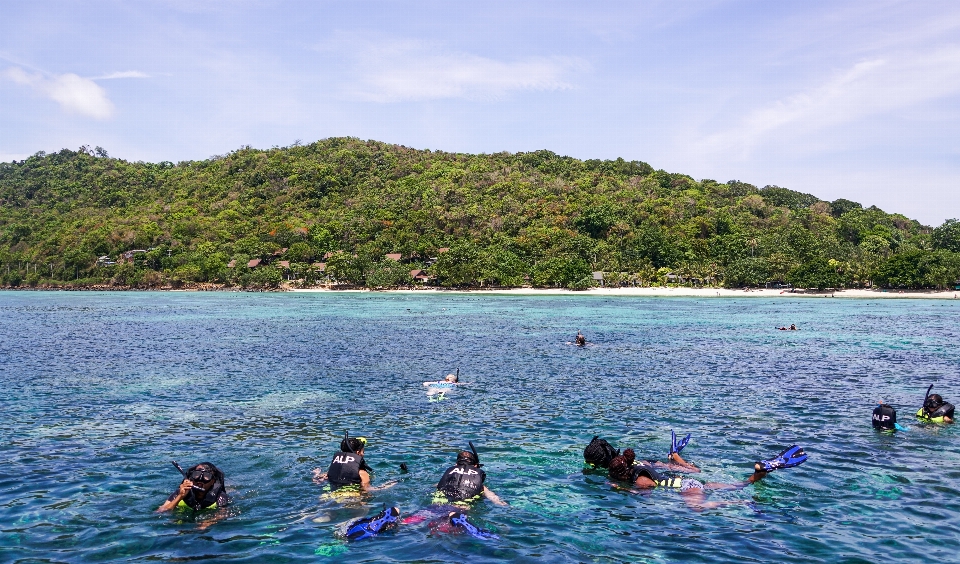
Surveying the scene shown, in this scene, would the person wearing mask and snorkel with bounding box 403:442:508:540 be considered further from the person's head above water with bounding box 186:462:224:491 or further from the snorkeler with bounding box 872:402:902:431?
the snorkeler with bounding box 872:402:902:431

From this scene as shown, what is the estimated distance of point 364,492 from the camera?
45.9 feet

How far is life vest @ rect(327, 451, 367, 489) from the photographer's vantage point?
14.1m

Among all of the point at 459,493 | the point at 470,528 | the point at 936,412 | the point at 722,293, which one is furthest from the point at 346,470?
the point at 722,293

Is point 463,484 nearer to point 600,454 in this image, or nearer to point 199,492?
point 600,454

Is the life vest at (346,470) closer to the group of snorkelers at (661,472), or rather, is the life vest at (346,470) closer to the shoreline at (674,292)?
the group of snorkelers at (661,472)

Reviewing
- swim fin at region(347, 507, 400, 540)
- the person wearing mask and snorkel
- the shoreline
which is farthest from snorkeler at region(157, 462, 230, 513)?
the shoreline

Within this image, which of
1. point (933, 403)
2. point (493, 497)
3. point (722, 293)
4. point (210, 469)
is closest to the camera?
point (210, 469)

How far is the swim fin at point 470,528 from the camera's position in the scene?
38.3 feet

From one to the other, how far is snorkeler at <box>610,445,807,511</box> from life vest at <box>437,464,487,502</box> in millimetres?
3404

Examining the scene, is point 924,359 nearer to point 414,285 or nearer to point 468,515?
point 468,515

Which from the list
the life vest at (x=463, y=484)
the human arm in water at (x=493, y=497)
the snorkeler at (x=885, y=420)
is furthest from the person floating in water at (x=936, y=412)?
the life vest at (x=463, y=484)

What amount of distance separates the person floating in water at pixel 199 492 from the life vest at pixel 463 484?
4488 mm

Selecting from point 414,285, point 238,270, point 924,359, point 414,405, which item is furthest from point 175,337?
point 238,270

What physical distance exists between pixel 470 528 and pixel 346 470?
3.72m
